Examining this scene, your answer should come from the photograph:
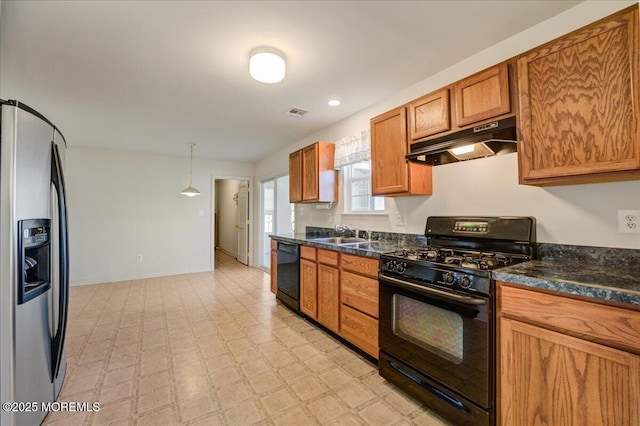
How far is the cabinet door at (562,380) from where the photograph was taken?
1.00 m

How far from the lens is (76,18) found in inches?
65.6

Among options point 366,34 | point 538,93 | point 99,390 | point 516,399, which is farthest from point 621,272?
point 99,390

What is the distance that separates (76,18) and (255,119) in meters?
1.92

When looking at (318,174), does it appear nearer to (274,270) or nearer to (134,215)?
(274,270)

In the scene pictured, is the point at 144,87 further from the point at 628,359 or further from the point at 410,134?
the point at 628,359

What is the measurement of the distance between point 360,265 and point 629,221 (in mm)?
1560

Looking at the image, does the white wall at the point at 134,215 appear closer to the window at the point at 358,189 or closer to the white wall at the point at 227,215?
the white wall at the point at 227,215

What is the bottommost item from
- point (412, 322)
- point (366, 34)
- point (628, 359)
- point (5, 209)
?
point (412, 322)

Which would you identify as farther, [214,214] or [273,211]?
[214,214]

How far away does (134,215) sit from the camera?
5.13 meters

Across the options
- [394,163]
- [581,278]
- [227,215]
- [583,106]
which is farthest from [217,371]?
[227,215]

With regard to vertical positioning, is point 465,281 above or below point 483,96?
below

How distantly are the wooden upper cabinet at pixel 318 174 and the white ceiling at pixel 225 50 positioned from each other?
449mm

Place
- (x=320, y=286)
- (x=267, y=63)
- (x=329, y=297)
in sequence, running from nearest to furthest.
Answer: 1. (x=267, y=63)
2. (x=329, y=297)
3. (x=320, y=286)
